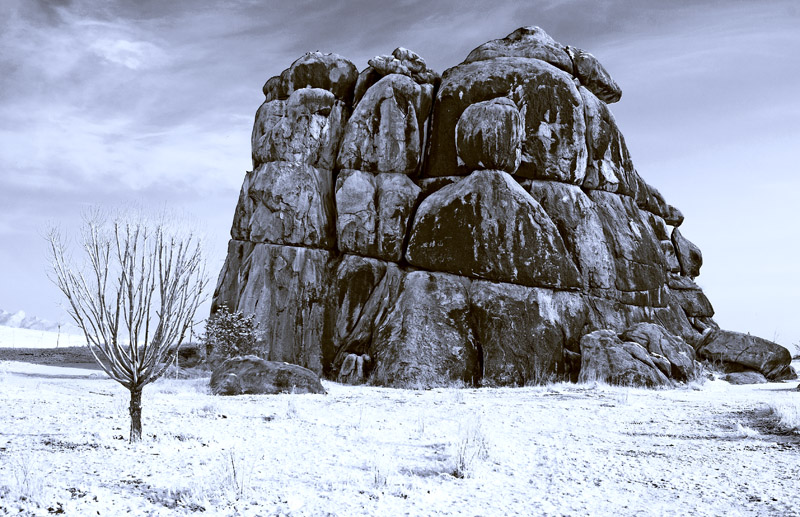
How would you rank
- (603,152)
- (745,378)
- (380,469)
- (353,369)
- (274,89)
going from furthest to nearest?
1. (274,89)
2. (603,152)
3. (745,378)
4. (353,369)
5. (380,469)

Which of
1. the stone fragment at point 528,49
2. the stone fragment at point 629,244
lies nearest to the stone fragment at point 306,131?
the stone fragment at point 528,49

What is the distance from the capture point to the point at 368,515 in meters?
6.34

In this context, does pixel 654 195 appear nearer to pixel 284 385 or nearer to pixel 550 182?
pixel 550 182

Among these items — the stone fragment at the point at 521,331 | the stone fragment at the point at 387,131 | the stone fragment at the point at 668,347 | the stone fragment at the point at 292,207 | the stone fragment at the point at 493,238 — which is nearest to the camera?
the stone fragment at the point at 521,331

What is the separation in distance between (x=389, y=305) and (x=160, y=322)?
15.3 metres

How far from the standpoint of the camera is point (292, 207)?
2777 cm

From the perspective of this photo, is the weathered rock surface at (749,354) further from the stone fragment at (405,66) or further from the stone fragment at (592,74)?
the stone fragment at (405,66)

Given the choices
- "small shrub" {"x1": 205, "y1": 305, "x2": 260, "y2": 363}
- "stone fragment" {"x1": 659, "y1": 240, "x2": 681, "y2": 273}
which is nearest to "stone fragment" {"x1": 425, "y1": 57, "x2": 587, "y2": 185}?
"small shrub" {"x1": 205, "y1": 305, "x2": 260, "y2": 363}

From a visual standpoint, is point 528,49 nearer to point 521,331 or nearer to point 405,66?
point 405,66

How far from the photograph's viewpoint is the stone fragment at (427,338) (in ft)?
74.0

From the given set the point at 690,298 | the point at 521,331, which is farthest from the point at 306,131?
the point at 690,298

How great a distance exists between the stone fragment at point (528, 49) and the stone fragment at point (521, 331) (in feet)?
40.6

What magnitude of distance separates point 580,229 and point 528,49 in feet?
32.0

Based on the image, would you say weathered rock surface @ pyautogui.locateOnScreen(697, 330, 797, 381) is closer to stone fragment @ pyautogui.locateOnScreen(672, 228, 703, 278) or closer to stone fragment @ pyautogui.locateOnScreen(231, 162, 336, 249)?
stone fragment @ pyautogui.locateOnScreen(672, 228, 703, 278)
